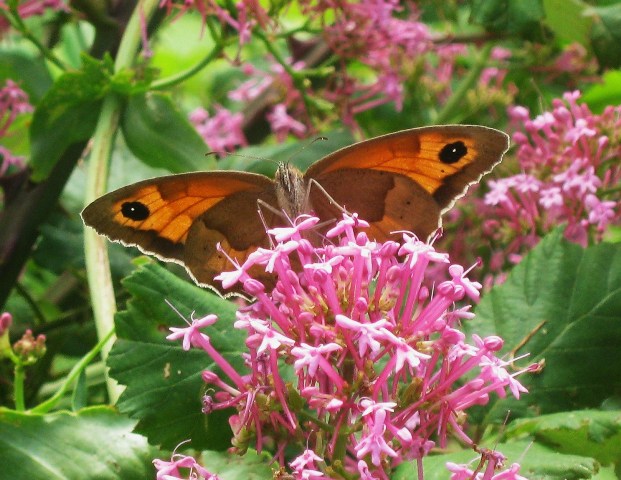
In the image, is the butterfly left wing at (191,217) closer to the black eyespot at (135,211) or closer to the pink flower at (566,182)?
the black eyespot at (135,211)

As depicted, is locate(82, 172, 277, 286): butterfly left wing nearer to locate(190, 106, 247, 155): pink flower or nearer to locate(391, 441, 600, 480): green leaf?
locate(391, 441, 600, 480): green leaf

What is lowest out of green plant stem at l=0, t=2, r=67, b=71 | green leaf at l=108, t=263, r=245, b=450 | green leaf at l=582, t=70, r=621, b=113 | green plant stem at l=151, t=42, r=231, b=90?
green leaf at l=582, t=70, r=621, b=113

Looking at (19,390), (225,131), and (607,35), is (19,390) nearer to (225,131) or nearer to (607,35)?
(225,131)

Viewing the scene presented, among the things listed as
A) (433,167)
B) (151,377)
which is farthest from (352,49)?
(151,377)

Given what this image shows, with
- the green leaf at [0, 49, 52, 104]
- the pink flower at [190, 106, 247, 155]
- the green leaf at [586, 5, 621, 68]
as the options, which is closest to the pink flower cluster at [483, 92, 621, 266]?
the green leaf at [586, 5, 621, 68]

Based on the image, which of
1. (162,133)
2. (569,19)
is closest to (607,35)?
(569,19)

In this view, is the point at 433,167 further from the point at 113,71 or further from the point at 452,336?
the point at 113,71
